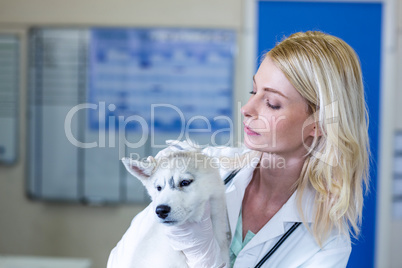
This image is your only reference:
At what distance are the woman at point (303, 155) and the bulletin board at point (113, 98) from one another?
153cm

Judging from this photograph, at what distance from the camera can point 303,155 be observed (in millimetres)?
1197

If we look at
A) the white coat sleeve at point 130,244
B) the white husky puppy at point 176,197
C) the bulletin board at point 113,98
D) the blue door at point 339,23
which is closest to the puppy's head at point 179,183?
the white husky puppy at point 176,197

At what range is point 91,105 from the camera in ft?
8.90

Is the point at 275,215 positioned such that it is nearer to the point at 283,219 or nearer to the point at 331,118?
the point at 283,219

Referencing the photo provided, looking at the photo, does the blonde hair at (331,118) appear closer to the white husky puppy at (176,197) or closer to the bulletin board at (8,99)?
the white husky puppy at (176,197)

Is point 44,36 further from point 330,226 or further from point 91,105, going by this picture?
point 330,226

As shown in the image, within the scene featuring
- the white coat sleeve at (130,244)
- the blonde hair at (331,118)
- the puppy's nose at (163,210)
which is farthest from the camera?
the blonde hair at (331,118)

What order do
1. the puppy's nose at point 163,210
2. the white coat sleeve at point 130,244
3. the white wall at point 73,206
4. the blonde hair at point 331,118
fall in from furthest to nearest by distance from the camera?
the white wall at point 73,206
the blonde hair at point 331,118
the white coat sleeve at point 130,244
the puppy's nose at point 163,210

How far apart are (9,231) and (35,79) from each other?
100 cm

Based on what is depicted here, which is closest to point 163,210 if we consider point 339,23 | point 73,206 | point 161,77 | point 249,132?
point 249,132

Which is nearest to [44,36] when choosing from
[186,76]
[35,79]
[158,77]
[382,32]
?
[35,79]

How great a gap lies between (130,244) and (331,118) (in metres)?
0.56

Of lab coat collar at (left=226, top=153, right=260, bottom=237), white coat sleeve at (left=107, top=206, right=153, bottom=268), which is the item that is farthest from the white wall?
white coat sleeve at (left=107, top=206, right=153, bottom=268)

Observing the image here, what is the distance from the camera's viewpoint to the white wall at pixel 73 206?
2.72 meters
